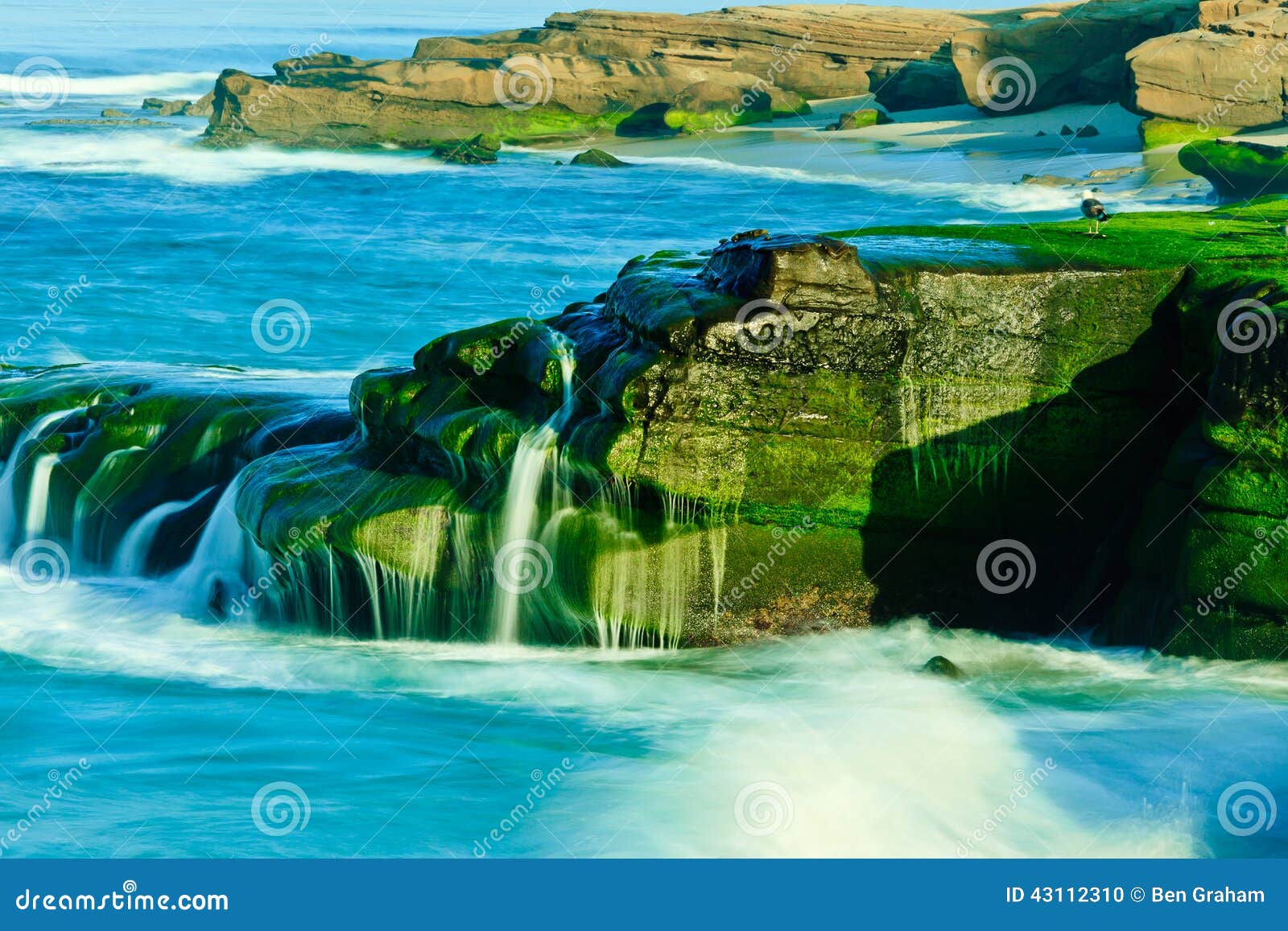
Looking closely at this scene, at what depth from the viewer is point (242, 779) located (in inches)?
332

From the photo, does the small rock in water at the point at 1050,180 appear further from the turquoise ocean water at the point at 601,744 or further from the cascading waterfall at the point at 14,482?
the cascading waterfall at the point at 14,482

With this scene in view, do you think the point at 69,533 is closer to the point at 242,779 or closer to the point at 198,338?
the point at 242,779

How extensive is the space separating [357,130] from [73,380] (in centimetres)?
3174

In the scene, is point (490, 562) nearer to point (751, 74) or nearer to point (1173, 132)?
point (1173, 132)

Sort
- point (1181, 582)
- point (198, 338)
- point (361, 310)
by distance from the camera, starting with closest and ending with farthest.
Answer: point (1181, 582) < point (198, 338) < point (361, 310)

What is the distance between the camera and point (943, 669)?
935 centimetres

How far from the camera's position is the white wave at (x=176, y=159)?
1535 inches

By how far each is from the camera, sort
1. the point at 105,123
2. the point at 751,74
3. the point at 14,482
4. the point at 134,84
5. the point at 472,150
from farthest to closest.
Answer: the point at 134,84 → the point at 105,123 → the point at 751,74 → the point at 472,150 → the point at 14,482

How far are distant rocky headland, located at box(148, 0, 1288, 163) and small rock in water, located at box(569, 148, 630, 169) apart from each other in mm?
3070

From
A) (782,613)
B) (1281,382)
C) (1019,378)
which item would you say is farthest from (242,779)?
(1281,382)

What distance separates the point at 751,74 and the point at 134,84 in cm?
3101

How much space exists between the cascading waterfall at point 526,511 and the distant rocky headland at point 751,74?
2431 cm

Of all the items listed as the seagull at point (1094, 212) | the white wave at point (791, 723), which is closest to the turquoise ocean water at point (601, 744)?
the white wave at point (791, 723)

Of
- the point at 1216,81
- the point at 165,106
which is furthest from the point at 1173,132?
the point at 165,106
